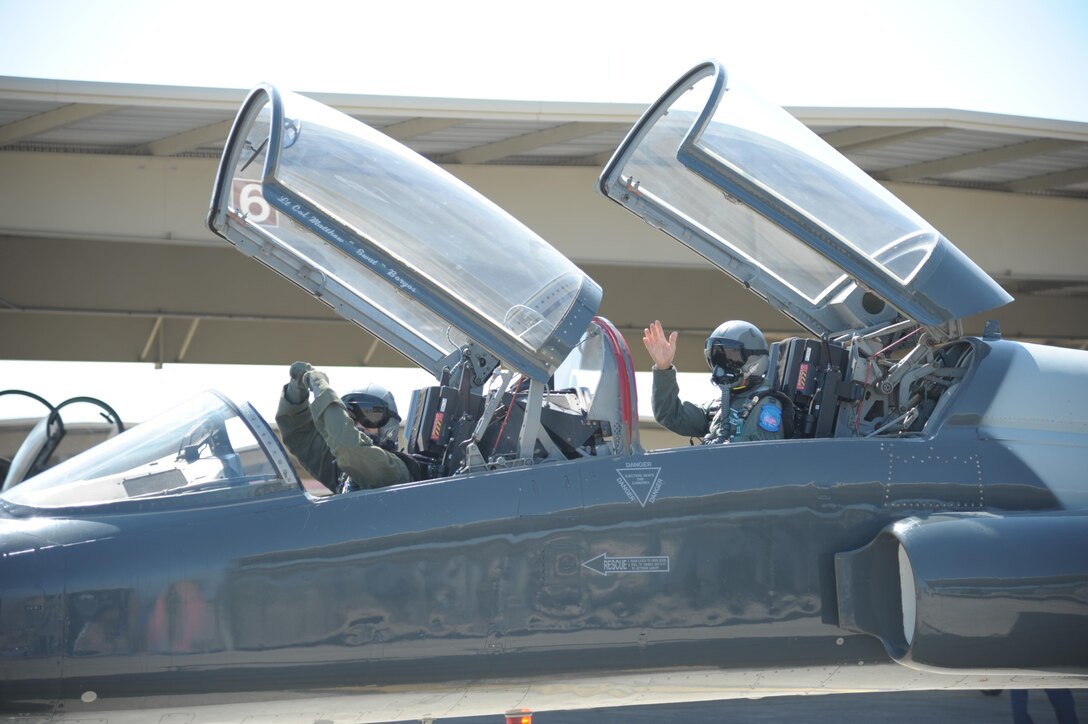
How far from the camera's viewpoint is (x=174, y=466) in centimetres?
465

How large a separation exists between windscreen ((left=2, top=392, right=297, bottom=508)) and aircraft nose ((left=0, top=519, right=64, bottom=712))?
1.26 feet

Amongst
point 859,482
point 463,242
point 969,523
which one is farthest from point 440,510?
point 969,523

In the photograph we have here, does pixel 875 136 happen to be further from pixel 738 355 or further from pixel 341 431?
pixel 341 431

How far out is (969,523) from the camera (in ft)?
15.7

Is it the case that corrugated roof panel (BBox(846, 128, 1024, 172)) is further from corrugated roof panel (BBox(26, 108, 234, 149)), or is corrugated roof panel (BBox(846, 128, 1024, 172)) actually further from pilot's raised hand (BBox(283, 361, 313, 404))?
pilot's raised hand (BBox(283, 361, 313, 404))

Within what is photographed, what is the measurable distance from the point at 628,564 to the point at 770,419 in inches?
49.3

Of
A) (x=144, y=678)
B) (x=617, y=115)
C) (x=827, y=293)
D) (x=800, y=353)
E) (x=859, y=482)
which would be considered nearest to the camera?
(x=144, y=678)

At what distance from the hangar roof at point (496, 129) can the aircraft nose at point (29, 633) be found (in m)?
7.88

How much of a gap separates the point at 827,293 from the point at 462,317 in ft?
7.83

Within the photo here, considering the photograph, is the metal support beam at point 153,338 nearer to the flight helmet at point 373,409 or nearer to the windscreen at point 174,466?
the flight helmet at point 373,409

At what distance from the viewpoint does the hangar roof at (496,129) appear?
1116cm

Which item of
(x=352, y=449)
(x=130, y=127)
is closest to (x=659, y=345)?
(x=352, y=449)

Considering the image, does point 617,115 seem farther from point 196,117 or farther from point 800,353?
point 800,353

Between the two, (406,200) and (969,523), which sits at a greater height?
(406,200)
